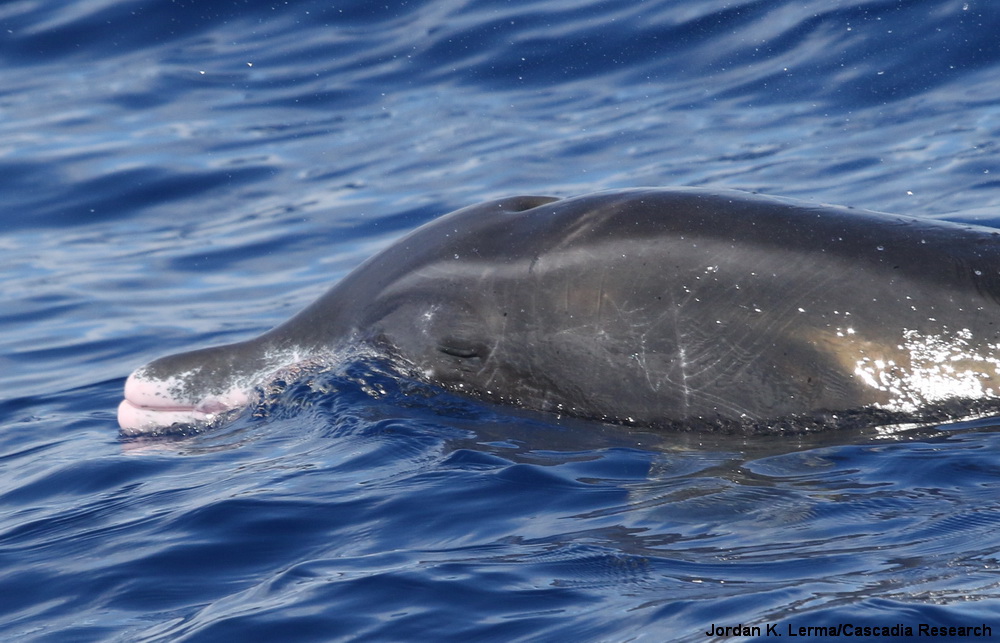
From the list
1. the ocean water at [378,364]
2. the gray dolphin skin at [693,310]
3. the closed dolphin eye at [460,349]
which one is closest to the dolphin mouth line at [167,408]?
the ocean water at [378,364]

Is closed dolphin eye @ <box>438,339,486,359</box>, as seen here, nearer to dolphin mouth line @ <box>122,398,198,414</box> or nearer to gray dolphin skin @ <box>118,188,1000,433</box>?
gray dolphin skin @ <box>118,188,1000,433</box>

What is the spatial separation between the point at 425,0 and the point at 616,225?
14718 millimetres

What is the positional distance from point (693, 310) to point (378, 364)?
75.6 inches

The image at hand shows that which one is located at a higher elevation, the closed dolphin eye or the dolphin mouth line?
the closed dolphin eye

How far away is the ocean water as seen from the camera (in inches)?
209

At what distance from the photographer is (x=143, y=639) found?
207 inches

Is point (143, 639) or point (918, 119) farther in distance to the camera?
point (918, 119)

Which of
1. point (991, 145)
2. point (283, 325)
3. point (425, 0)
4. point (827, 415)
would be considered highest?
point (425, 0)

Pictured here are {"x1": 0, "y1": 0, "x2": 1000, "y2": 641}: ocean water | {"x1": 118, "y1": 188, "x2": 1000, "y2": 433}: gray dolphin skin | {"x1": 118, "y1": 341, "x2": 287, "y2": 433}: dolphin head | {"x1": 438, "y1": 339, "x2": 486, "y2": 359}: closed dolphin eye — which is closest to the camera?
{"x1": 0, "y1": 0, "x2": 1000, "y2": 641}: ocean water

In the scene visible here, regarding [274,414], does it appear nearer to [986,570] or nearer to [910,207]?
[986,570]

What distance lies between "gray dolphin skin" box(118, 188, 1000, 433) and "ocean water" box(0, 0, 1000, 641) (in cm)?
21

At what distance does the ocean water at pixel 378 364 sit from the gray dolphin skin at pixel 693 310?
210mm

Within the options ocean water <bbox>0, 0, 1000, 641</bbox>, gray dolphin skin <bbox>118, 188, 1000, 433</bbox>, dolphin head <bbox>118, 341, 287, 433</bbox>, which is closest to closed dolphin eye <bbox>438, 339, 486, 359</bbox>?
gray dolphin skin <bbox>118, 188, 1000, 433</bbox>

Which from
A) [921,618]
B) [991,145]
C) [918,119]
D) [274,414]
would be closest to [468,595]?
[921,618]
